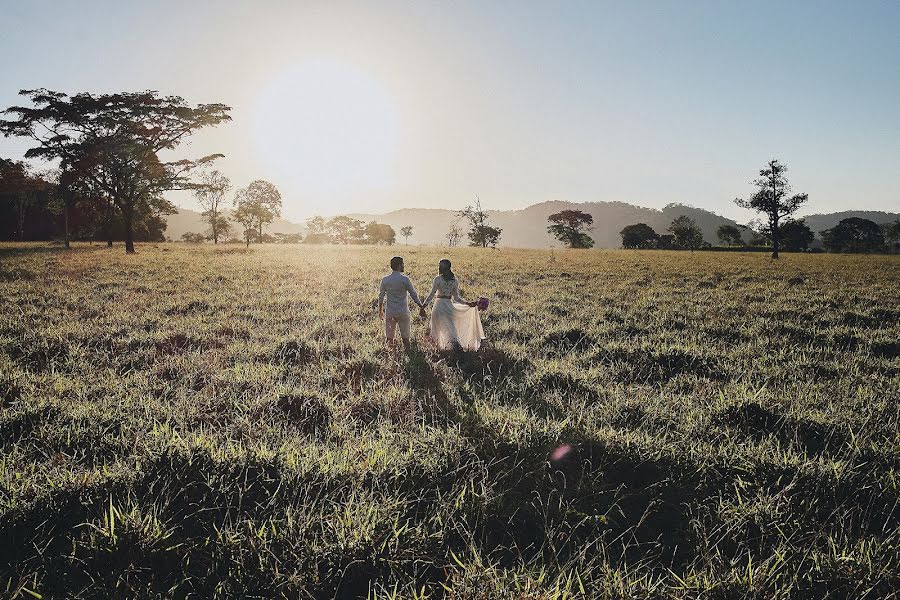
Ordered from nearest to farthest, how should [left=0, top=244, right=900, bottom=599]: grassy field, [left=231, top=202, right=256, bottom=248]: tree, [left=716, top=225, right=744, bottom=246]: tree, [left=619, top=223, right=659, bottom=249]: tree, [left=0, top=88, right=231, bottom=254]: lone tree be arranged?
[left=0, top=244, right=900, bottom=599]: grassy field, [left=0, top=88, right=231, bottom=254]: lone tree, [left=231, top=202, right=256, bottom=248]: tree, [left=716, top=225, right=744, bottom=246]: tree, [left=619, top=223, right=659, bottom=249]: tree

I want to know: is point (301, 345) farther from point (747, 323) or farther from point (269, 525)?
point (747, 323)

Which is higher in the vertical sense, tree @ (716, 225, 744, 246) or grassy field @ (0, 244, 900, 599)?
tree @ (716, 225, 744, 246)

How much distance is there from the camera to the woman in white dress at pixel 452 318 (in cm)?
796

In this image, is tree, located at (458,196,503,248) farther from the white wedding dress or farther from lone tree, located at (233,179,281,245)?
the white wedding dress

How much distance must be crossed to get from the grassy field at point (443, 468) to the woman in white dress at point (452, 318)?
1.48 ft

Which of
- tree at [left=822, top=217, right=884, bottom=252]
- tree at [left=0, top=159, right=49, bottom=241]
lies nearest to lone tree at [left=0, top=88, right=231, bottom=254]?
tree at [left=0, top=159, right=49, bottom=241]

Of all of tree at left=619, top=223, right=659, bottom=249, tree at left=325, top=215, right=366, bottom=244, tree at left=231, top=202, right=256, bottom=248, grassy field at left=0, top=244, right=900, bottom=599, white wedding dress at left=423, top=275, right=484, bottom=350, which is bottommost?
grassy field at left=0, top=244, right=900, bottom=599

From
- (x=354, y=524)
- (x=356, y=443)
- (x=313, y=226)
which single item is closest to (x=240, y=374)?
(x=356, y=443)

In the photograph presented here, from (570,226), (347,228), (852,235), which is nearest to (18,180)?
(570,226)

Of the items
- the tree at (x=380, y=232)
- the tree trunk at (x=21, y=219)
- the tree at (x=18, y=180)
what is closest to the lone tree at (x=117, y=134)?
the tree at (x=18, y=180)

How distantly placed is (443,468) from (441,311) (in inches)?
179

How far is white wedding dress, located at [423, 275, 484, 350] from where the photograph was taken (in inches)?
314

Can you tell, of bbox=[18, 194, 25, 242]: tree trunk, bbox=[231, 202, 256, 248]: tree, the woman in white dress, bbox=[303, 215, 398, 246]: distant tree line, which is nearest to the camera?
the woman in white dress

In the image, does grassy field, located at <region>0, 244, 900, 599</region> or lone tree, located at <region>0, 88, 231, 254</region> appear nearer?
grassy field, located at <region>0, 244, 900, 599</region>
